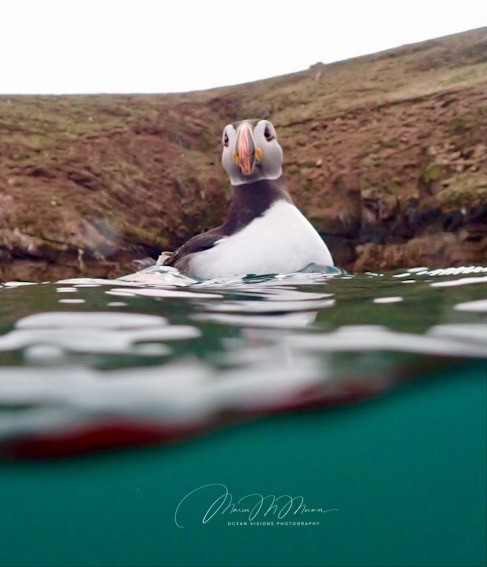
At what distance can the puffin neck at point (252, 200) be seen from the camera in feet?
19.9

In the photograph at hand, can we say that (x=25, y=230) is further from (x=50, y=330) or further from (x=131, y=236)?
(x=50, y=330)

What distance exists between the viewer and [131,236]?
9.72m

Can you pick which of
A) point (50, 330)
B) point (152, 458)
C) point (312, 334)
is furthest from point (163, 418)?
point (50, 330)

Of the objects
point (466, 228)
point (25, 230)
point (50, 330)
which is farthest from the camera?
point (25, 230)

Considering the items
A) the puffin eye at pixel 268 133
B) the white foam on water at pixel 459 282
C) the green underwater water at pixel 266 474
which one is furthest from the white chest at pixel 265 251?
the green underwater water at pixel 266 474

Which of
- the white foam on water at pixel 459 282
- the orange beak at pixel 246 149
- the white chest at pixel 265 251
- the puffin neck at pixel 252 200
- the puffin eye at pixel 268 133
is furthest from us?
the puffin eye at pixel 268 133

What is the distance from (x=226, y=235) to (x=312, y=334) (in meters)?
4.13

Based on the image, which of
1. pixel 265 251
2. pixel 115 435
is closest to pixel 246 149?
pixel 265 251

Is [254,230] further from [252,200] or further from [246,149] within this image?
[246,149]

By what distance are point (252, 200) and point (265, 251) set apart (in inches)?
46.0

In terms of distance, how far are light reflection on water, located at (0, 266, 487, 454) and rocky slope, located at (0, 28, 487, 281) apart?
6.65 m

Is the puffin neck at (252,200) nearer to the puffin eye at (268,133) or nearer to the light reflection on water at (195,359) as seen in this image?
the puffin eye at (268,133)

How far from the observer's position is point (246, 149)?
6.59m

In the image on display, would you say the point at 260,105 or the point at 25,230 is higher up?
the point at 260,105
